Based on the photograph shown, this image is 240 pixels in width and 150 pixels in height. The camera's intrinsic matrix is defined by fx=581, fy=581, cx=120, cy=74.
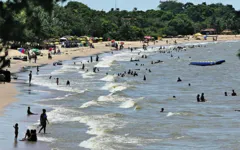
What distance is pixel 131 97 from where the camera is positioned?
49594 millimetres

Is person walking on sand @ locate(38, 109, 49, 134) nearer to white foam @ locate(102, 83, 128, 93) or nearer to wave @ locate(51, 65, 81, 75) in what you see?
white foam @ locate(102, 83, 128, 93)

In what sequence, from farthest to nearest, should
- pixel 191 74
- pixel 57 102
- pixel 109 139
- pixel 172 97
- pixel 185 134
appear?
pixel 191 74 < pixel 172 97 < pixel 57 102 < pixel 185 134 < pixel 109 139

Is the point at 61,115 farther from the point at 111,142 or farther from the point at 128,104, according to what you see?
the point at 111,142

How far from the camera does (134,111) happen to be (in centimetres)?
4091

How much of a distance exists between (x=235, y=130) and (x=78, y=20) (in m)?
123

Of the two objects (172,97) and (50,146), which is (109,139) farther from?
(172,97)

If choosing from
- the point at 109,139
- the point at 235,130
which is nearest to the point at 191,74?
the point at 235,130

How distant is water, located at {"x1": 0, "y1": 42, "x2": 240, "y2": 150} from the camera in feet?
97.8

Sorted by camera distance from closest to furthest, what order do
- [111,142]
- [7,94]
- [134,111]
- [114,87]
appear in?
[111,142]
[134,111]
[7,94]
[114,87]

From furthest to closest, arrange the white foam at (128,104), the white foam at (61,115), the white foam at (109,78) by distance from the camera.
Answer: the white foam at (109,78)
the white foam at (128,104)
the white foam at (61,115)

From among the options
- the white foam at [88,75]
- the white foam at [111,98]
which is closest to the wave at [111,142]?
the white foam at [111,98]

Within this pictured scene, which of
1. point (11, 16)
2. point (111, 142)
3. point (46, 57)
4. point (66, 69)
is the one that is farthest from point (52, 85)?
point (11, 16)

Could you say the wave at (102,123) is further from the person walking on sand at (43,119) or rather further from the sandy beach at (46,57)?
the sandy beach at (46,57)

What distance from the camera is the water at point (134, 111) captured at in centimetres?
2981
